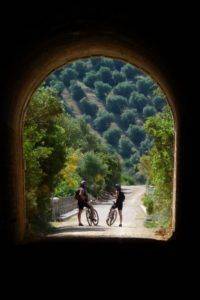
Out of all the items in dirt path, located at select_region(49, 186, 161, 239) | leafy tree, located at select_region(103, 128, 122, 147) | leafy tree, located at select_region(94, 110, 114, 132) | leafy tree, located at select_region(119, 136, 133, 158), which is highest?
leafy tree, located at select_region(94, 110, 114, 132)

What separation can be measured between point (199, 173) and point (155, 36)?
Answer: 2553 millimetres

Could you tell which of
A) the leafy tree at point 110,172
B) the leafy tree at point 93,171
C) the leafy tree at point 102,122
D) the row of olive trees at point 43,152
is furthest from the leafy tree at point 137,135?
the row of olive trees at point 43,152

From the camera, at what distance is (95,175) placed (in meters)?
74.3

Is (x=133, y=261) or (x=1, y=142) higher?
(x=1, y=142)

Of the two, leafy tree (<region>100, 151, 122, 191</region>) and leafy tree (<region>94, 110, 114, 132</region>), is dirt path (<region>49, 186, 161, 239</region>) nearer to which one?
leafy tree (<region>100, 151, 122, 191</region>)

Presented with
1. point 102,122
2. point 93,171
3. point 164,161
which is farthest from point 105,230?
point 102,122

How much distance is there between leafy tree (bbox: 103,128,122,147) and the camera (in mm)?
190250

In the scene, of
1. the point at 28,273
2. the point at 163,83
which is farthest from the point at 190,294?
the point at 163,83

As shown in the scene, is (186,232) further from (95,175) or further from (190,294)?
(95,175)

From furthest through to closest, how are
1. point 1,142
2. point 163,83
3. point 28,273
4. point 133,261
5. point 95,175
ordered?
1. point 95,175
2. point 163,83
3. point 1,142
4. point 133,261
5. point 28,273

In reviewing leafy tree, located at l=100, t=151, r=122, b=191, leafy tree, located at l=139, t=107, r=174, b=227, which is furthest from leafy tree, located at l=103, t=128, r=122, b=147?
leafy tree, located at l=139, t=107, r=174, b=227

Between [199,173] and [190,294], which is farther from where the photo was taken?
[199,173]

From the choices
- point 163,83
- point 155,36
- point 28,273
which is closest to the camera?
point 28,273

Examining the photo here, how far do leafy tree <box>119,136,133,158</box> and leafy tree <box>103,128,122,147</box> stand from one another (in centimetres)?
350
